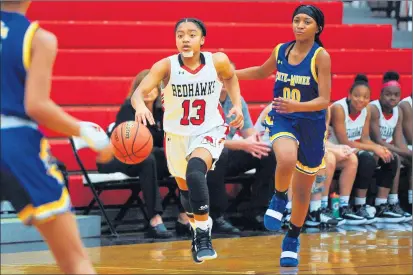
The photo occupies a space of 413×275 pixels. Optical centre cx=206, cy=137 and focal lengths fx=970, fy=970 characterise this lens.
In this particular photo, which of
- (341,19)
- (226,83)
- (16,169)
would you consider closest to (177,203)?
(226,83)

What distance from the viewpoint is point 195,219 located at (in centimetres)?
652

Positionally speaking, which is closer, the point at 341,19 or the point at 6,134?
→ the point at 6,134

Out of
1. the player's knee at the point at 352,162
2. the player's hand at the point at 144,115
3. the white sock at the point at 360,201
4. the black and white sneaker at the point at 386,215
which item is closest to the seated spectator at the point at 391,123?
the black and white sneaker at the point at 386,215

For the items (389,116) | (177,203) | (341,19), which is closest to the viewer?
(177,203)

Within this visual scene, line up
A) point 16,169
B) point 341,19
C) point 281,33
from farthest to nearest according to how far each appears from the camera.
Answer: point 341,19
point 281,33
point 16,169

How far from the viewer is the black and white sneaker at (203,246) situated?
20.7ft

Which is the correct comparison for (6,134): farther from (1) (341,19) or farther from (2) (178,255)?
(1) (341,19)

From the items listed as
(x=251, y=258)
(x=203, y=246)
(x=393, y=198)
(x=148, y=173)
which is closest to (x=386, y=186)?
(x=393, y=198)

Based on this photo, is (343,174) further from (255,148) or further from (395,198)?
(255,148)

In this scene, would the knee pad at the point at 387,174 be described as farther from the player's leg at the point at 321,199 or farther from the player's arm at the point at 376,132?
the player's leg at the point at 321,199

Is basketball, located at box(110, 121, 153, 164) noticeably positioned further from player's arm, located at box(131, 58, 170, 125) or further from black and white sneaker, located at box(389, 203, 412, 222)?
black and white sneaker, located at box(389, 203, 412, 222)

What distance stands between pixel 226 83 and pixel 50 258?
1857 mm

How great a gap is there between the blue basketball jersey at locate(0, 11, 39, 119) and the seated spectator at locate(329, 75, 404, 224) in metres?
5.85

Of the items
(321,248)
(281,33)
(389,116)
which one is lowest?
(321,248)
